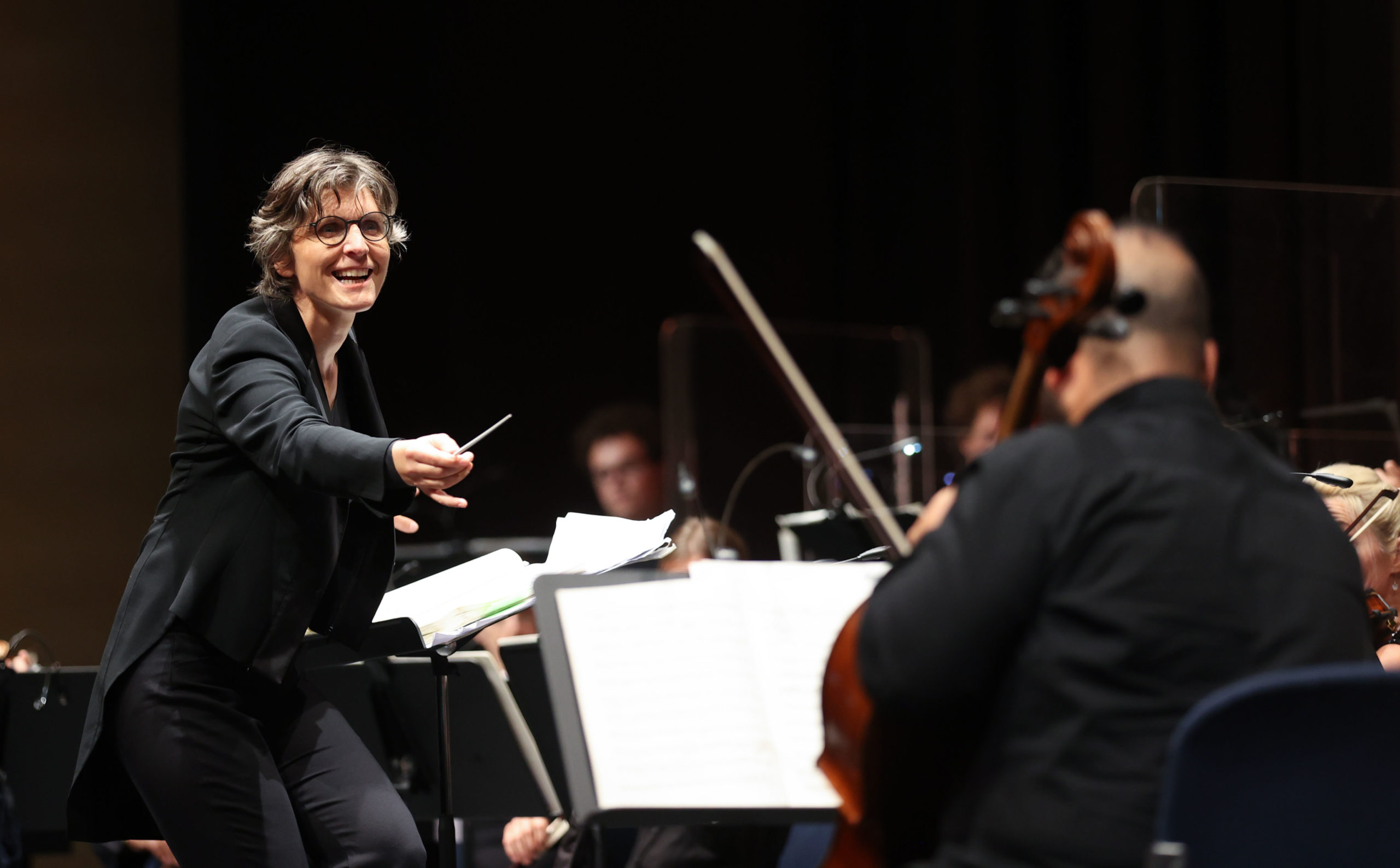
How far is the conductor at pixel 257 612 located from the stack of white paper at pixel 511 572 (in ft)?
0.28

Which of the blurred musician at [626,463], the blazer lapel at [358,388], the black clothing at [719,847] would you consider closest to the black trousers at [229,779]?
the blazer lapel at [358,388]

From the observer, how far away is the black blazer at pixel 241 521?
1.93m

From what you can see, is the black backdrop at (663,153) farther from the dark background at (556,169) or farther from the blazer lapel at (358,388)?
the blazer lapel at (358,388)

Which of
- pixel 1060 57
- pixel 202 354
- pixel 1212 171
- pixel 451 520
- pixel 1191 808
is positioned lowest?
pixel 451 520

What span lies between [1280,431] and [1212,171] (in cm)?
195

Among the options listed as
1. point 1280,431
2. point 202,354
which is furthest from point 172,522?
point 1280,431

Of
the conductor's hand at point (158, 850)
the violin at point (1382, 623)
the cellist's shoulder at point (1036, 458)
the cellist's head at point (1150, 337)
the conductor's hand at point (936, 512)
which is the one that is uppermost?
the cellist's head at point (1150, 337)

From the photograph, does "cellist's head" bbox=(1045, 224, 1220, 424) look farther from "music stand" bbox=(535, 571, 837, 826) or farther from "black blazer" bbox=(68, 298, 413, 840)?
"black blazer" bbox=(68, 298, 413, 840)

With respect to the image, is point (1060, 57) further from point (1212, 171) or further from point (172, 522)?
point (172, 522)

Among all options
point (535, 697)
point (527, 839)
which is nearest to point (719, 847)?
point (535, 697)

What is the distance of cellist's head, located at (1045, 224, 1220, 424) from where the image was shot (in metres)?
1.35

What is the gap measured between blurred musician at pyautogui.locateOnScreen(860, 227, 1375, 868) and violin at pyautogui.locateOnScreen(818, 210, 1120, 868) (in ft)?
0.34

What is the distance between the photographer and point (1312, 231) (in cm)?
353

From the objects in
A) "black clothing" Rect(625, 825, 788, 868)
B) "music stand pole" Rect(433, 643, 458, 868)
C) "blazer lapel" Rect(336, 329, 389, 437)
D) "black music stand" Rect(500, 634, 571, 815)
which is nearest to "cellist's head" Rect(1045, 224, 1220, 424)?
"music stand pole" Rect(433, 643, 458, 868)
